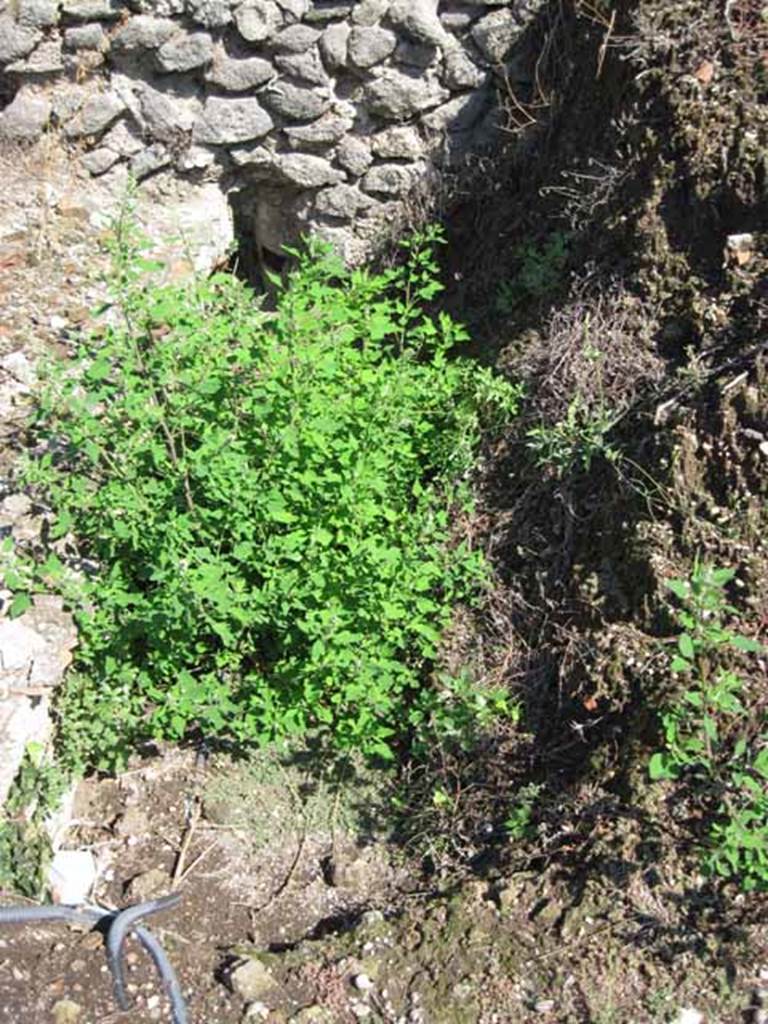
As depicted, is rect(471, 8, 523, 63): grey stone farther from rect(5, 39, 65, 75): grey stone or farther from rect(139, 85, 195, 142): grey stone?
Answer: rect(5, 39, 65, 75): grey stone

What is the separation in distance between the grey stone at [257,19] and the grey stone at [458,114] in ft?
2.54

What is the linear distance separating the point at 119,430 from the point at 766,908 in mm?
2431

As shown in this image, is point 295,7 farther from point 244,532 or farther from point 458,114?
point 244,532

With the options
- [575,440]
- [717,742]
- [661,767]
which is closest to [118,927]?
[661,767]

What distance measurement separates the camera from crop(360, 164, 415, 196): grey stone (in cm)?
556

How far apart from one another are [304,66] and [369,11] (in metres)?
0.36

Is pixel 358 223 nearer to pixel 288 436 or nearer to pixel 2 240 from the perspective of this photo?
pixel 2 240

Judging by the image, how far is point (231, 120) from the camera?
543 cm

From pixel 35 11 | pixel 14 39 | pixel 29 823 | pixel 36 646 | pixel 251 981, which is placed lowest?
pixel 251 981

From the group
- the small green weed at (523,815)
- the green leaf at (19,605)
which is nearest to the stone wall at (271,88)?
the green leaf at (19,605)

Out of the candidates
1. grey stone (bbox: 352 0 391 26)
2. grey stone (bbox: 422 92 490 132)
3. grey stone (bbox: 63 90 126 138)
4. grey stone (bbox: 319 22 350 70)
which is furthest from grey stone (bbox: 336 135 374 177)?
grey stone (bbox: 63 90 126 138)

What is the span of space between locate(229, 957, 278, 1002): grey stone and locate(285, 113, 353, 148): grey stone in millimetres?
3569

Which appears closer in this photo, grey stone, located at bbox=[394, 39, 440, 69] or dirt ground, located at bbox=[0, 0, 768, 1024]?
dirt ground, located at bbox=[0, 0, 768, 1024]

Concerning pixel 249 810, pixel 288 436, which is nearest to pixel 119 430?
pixel 288 436
